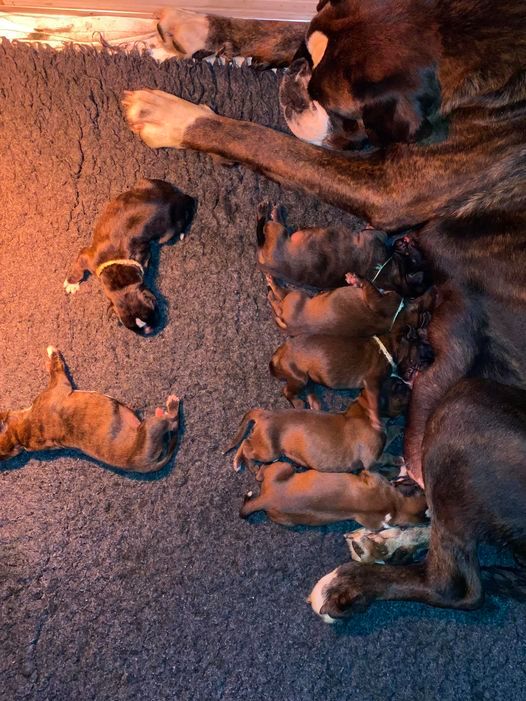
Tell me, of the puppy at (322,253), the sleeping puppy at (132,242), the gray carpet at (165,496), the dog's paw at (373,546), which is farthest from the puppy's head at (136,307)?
the dog's paw at (373,546)

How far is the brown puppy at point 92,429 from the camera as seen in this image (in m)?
2.63

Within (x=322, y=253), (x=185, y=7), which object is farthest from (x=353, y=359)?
(x=185, y=7)

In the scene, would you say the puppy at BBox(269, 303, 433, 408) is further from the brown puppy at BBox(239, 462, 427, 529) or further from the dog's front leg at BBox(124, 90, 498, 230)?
the dog's front leg at BBox(124, 90, 498, 230)

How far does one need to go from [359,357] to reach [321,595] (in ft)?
3.13

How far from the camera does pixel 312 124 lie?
2547 millimetres

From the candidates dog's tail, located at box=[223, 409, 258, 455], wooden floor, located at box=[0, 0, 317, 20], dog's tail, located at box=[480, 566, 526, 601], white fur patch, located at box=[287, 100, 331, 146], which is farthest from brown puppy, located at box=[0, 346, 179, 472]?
wooden floor, located at box=[0, 0, 317, 20]

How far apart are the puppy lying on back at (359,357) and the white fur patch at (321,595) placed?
704 mm

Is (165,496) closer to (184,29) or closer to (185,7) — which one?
(184,29)

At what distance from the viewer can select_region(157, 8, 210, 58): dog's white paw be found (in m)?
2.90

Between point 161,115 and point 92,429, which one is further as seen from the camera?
point 161,115

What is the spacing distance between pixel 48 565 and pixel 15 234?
143 centimetres

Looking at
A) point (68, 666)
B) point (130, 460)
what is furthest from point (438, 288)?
point (68, 666)

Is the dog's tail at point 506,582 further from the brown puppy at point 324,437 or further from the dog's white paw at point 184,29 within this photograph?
the dog's white paw at point 184,29

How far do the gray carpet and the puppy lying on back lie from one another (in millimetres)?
278
